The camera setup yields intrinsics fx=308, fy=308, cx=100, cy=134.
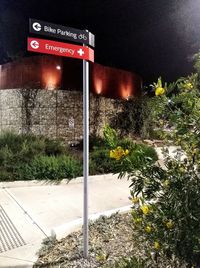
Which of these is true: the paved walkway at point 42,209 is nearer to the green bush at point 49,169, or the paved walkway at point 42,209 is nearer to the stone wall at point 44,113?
the green bush at point 49,169

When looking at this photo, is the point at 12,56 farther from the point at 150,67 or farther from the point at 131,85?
the point at 150,67

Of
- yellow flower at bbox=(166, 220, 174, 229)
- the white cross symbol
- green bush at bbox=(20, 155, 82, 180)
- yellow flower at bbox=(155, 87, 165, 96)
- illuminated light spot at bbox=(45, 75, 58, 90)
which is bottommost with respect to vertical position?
green bush at bbox=(20, 155, 82, 180)

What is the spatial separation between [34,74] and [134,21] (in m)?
7.49

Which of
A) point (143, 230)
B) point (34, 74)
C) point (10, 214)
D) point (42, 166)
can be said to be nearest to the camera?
point (143, 230)

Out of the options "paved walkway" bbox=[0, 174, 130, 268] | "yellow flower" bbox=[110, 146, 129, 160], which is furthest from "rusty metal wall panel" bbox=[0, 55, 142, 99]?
"yellow flower" bbox=[110, 146, 129, 160]

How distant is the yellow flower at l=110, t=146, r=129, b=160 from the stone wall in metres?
10.2

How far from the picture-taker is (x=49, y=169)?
7148mm

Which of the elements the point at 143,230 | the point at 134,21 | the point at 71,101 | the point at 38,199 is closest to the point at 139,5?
the point at 134,21

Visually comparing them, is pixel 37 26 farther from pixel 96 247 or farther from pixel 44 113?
pixel 44 113

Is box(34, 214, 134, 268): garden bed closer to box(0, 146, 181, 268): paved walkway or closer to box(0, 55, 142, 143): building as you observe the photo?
box(0, 146, 181, 268): paved walkway

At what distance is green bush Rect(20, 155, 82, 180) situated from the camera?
706 cm

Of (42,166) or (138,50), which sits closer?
(42,166)

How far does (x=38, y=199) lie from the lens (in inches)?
222

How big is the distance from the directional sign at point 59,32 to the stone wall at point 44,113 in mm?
8909
